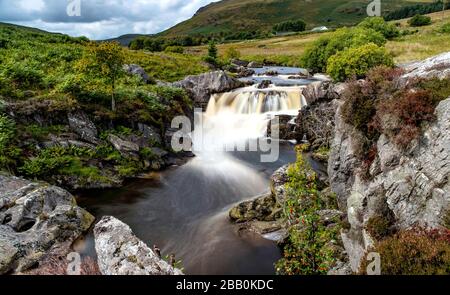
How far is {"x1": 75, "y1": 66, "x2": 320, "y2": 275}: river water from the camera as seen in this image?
17625 millimetres

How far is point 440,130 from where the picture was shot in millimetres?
11172

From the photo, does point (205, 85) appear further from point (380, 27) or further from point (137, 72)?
point (380, 27)

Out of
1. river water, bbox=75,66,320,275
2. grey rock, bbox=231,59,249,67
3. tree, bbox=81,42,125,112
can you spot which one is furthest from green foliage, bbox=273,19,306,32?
tree, bbox=81,42,125,112

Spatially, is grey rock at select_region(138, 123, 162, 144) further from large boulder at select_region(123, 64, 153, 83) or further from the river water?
large boulder at select_region(123, 64, 153, 83)

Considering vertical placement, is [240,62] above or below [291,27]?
below

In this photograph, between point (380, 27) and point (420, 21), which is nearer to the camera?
point (380, 27)

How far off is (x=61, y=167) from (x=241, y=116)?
2321 centimetres

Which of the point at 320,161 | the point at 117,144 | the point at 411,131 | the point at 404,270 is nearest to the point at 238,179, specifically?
the point at 320,161

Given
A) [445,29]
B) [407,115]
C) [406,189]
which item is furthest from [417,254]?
[445,29]

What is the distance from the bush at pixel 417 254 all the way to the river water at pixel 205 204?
335 inches

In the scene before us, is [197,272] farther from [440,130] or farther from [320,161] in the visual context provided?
[320,161]

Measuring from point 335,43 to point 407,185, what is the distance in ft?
180

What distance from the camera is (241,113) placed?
43812mm

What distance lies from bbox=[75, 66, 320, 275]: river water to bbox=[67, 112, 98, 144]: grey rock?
6117 mm
